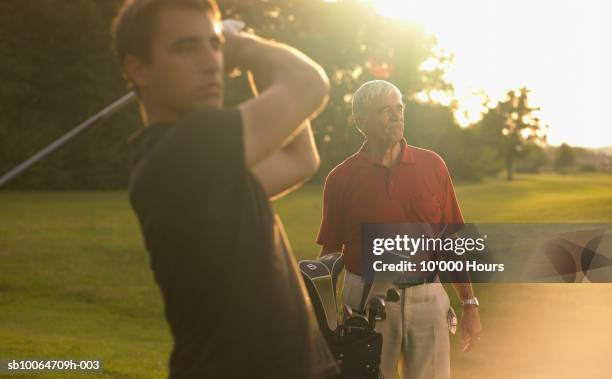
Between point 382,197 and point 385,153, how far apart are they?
0.29 m

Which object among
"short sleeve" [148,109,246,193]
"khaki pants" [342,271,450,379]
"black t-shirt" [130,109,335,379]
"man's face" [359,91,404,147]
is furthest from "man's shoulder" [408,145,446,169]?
"short sleeve" [148,109,246,193]

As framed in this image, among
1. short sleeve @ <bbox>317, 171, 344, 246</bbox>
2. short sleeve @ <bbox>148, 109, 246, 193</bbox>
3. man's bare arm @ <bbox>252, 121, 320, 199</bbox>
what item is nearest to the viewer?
short sleeve @ <bbox>148, 109, 246, 193</bbox>

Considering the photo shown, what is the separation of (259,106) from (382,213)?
2.83m

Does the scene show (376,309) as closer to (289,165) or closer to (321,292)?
(321,292)

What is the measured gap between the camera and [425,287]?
183 inches

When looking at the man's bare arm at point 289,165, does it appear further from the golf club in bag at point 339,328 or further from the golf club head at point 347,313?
the golf club head at point 347,313

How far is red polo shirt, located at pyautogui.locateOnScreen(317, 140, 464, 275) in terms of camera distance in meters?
4.74

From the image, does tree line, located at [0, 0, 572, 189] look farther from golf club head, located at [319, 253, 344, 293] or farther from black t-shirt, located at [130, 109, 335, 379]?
black t-shirt, located at [130, 109, 335, 379]

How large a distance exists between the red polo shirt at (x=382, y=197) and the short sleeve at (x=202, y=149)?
285 cm

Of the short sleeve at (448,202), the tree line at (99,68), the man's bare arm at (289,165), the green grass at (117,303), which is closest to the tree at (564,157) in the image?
the tree line at (99,68)

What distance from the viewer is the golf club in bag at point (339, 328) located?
140 inches

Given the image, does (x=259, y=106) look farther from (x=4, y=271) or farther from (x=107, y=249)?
(x=107, y=249)

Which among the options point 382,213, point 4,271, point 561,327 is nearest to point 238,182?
point 382,213

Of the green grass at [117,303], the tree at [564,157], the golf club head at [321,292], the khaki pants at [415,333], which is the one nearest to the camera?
the golf club head at [321,292]
